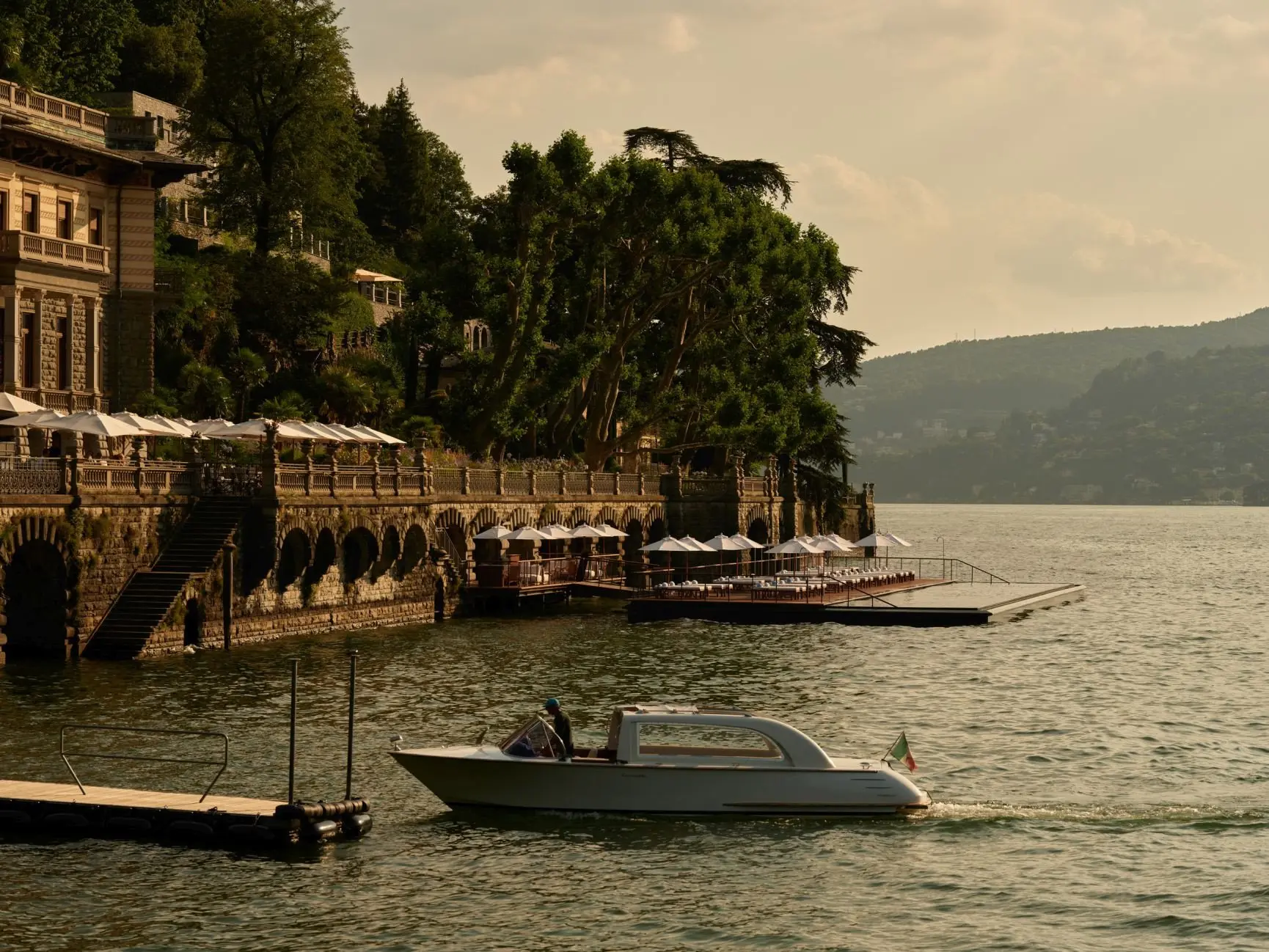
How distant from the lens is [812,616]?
70625mm

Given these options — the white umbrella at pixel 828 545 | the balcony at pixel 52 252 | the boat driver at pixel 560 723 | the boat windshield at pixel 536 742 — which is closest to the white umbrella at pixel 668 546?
the white umbrella at pixel 828 545

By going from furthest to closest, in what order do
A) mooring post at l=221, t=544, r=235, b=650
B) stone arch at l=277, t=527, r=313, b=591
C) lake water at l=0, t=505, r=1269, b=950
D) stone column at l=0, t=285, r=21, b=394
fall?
stone column at l=0, t=285, r=21, b=394
stone arch at l=277, t=527, r=313, b=591
mooring post at l=221, t=544, r=235, b=650
lake water at l=0, t=505, r=1269, b=950

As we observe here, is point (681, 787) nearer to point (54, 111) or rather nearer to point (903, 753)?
point (903, 753)

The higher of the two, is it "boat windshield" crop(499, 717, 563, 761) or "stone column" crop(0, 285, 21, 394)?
"stone column" crop(0, 285, 21, 394)

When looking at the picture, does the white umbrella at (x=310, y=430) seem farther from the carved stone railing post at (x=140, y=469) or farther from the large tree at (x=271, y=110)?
the large tree at (x=271, y=110)

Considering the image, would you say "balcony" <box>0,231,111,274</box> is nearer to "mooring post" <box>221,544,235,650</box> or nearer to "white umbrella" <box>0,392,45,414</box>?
"white umbrella" <box>0,392,45,414</box>

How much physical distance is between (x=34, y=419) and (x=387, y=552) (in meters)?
15.4

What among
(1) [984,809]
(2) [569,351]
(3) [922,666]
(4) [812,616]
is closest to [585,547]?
(2) [569,351]

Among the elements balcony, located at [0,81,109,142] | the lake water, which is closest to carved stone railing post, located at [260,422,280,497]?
the lake water

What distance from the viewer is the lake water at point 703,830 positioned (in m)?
26.1

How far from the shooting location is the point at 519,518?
77.6 m

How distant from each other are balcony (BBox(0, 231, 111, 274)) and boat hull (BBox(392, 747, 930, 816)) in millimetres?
34432

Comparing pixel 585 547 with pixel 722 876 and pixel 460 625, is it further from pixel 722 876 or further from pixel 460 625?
pixel 722 876

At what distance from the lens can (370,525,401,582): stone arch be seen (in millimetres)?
64250
